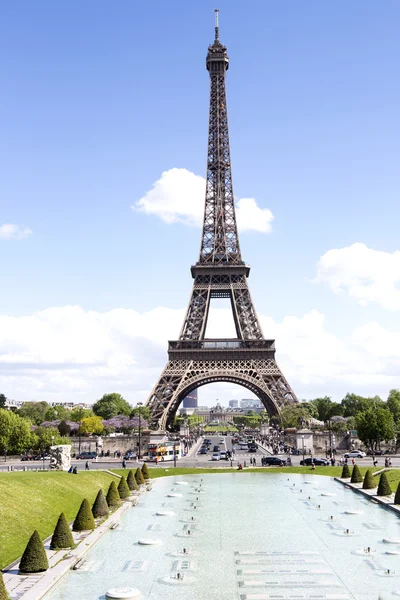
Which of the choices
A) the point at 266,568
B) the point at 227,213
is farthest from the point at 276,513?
the point at 227,213

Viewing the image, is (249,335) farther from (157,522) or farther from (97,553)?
(97,553)

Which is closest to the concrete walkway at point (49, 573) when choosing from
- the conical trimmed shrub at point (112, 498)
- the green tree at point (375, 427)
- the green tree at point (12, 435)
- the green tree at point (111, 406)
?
the conical trimmed shrub at point (112, 498)

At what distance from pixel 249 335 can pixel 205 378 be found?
11590 mm

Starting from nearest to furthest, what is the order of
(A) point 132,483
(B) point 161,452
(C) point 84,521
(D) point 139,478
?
(C) point 84,521
(A) point 132,483
(D) point 139,478
(B) point 161,452

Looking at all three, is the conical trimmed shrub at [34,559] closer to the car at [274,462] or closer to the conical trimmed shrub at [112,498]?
the conical trimmed shrub at [112,498]

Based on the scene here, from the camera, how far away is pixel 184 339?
11744 centimetres

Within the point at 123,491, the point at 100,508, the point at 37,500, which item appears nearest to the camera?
the point at 100,508

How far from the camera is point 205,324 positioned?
12250 centimetres

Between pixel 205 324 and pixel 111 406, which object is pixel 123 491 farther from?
pixel 111 406


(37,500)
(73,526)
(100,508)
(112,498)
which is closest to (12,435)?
(112,498)

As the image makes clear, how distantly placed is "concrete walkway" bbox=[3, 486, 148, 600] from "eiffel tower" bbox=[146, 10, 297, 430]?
72794 millimetres

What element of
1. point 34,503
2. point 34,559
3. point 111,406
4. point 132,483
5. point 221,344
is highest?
point 221,344

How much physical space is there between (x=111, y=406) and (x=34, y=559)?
14093cm

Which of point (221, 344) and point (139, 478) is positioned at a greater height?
point (221, 344)
